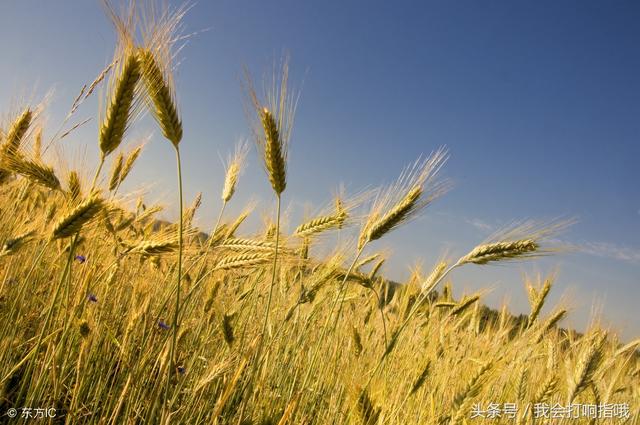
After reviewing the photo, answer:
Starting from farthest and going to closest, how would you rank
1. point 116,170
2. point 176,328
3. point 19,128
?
point 116,170 < point 19,128 < point 176,328

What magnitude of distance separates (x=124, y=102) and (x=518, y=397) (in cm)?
268

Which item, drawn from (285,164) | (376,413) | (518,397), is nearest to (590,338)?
(518,397)

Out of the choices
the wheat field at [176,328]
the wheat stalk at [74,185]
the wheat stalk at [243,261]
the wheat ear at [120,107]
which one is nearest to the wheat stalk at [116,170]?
the wheat field at [176,328]

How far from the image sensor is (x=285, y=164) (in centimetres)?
182

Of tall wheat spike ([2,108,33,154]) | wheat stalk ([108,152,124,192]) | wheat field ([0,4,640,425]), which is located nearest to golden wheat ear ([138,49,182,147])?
wheat field ([0,4,640,425])

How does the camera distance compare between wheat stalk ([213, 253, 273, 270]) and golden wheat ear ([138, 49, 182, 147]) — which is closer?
golden wheat ear ([138, 49, 182, 147])

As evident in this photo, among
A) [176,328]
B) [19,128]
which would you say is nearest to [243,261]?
[176,328]

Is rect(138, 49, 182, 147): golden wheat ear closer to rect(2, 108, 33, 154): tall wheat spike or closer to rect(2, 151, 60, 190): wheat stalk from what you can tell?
rect(2, 151, 60, 190): wheat stalk

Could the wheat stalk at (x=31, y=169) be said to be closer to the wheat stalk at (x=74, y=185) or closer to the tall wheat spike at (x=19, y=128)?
the wheat stalk at (x=74, y=185)

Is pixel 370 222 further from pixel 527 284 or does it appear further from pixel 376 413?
pixel 527 284

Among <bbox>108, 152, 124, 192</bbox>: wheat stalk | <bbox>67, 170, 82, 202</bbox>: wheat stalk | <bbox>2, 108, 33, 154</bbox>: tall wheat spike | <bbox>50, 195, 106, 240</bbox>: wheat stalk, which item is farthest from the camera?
<bbox>108, 152, 124, 192</bbox>: wheat stalk

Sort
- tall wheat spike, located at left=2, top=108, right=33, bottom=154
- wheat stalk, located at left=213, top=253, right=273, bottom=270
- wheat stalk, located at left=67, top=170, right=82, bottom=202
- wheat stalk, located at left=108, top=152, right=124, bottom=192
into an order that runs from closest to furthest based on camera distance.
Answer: wheat stalk, located at left=67, top=170, right=82, bottom=202 < wheat stalk, located at left=213, top=253, right=273, bottom=270 < tall wheat spike, located at left=2, top=108, right=33, bottom=154 < wheat stalk, located at left=108, top=152, right=124, bottom=192

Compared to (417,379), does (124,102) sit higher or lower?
higher

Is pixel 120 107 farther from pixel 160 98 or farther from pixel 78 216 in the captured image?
pixel 78 216
